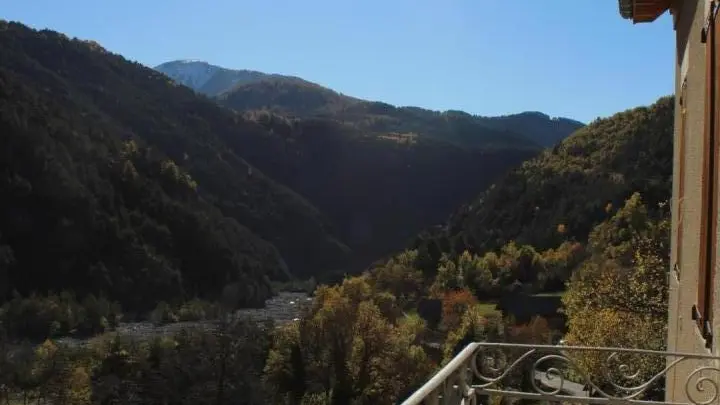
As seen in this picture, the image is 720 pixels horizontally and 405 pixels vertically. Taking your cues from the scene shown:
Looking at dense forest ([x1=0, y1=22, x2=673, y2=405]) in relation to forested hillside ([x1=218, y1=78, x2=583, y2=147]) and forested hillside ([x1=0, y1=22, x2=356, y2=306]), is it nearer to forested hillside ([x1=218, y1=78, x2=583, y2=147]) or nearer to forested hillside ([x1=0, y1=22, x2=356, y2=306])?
forested hillside ([x1=0, y1=22, x2=356, y2=306])

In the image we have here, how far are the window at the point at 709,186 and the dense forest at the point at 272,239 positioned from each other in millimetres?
2860

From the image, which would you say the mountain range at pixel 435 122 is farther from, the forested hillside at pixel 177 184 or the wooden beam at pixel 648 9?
the wooden beam at pixel 648 9

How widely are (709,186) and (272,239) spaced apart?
109108mm

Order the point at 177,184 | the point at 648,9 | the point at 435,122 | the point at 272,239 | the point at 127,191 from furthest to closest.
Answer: the point at 435,122
the point at 272,239
the point at 177,184
the point at 127,191
the point at 648,9

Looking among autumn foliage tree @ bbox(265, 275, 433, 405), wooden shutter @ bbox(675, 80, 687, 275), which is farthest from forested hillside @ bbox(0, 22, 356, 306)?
wooden shutter @ bbox(675, 80, 687, 275)

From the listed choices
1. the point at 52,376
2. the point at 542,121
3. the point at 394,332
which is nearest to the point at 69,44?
the point at 52,376

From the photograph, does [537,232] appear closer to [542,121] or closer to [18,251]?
[18,251]

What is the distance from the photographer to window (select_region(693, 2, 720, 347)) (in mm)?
3409

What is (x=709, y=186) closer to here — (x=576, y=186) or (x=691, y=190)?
(x=691, y=190)

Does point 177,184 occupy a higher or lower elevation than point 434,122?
lower

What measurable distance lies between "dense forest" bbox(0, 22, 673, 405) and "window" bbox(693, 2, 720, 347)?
286 cm

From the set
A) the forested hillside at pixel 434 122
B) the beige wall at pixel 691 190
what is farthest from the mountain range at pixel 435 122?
the beige wall at pixel 691 190

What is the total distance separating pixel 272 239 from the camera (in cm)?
11144

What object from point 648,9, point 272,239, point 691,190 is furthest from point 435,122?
point 691,190
